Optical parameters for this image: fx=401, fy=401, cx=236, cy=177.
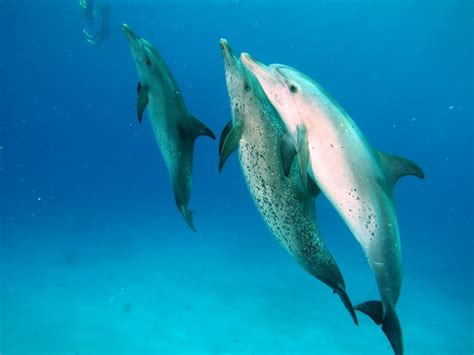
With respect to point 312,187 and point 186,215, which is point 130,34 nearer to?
point 186,215

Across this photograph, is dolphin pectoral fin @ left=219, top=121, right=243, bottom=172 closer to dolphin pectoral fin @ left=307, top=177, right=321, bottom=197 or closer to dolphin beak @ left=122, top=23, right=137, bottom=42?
dolphin pectoral fin @ left=307, top=177, right=321, bottom=197

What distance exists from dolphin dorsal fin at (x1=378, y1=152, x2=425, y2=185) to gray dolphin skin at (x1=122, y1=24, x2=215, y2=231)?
5.75 feet

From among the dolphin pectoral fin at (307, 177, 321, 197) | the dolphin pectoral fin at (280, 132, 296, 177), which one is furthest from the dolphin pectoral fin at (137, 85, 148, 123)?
the dolphin pectoral fin at (307, 177, 321, 197)

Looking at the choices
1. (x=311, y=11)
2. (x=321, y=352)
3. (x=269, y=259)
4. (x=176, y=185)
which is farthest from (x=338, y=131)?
(x=311, y=11)

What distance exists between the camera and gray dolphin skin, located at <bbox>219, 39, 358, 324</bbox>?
11.9 ft

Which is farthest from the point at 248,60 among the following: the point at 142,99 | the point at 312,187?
the point at 312,187

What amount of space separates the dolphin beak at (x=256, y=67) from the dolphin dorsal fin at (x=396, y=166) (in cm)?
131

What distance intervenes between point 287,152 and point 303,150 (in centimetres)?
19

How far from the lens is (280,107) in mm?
3660

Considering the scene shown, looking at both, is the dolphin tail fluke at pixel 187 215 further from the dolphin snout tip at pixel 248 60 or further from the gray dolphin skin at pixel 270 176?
the dolphin snout tip at pixel 248 60

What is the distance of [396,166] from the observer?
12.4 ft

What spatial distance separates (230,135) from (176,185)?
3.02 ft

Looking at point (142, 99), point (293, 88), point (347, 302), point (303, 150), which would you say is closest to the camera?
point (303, 150)

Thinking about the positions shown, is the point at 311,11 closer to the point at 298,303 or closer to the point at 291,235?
the point at 298,303
